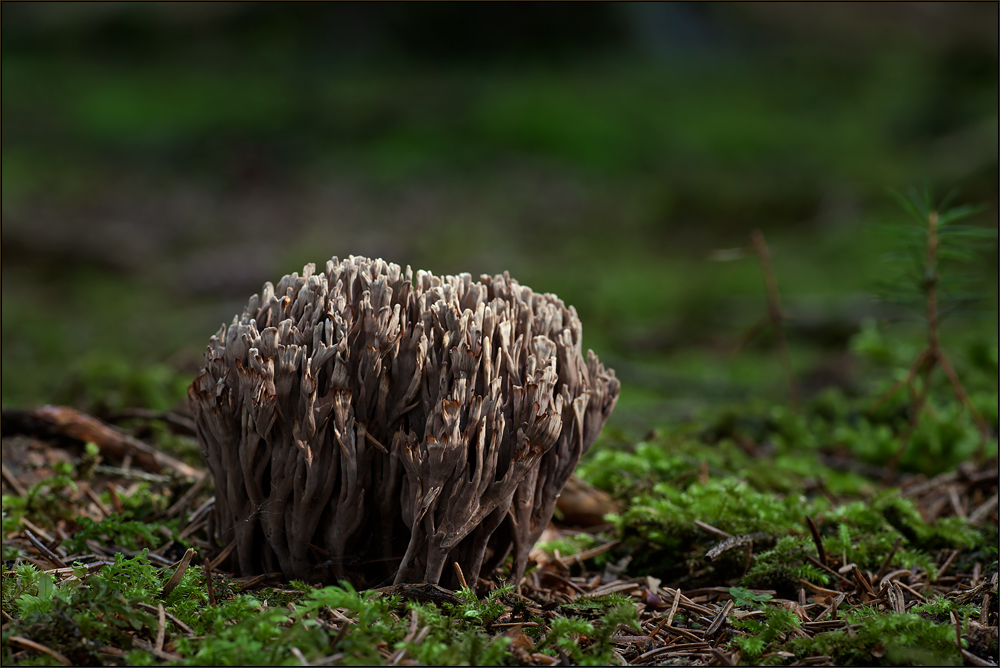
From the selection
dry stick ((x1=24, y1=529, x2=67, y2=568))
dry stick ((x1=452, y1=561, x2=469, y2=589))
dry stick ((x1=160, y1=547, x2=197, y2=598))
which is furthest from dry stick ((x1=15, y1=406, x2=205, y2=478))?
dry stick ((x1=452, y1=561, x2=469, y2=589))

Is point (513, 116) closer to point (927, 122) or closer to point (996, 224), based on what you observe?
→ point (927, 122)

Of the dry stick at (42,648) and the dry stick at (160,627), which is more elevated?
the dry stick at (42,648)

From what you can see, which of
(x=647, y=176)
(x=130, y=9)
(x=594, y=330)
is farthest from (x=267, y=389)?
(x=130, y=9)

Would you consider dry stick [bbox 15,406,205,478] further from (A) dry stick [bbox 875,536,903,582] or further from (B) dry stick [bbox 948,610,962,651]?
(B) dry stick [bbox 948,610,962,651]

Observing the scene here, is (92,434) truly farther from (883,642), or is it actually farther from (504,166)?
(504,166)

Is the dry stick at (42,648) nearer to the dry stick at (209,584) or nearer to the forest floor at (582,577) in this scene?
the forest floor at (582,577)

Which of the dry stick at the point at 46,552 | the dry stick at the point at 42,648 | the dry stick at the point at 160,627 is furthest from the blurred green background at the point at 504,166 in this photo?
the dry stick at the point at 42,648
